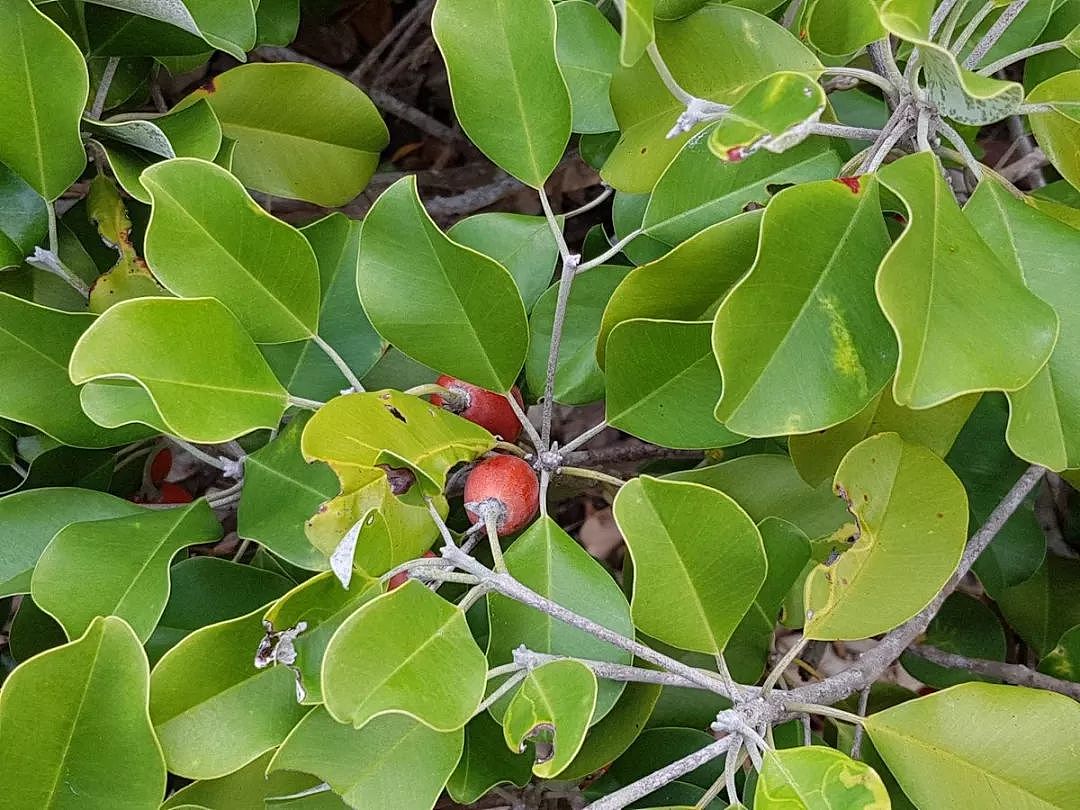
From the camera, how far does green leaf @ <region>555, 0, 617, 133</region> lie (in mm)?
882

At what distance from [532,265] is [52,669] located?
535 mm

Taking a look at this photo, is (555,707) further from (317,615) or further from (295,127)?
(295,127)

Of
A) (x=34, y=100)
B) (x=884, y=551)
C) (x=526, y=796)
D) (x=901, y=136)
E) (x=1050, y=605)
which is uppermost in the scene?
(x=901, y=136)

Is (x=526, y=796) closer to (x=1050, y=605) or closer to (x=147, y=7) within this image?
(x=1050, y=605)

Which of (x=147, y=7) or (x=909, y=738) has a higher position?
(x=147, y=7)

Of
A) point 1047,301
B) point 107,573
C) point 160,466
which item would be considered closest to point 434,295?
point 107,573

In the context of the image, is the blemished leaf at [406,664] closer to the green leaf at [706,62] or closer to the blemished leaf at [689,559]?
the blemished leaf at [689,559]

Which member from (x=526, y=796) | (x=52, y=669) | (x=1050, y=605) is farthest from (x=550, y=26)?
(x=1050, y=605)

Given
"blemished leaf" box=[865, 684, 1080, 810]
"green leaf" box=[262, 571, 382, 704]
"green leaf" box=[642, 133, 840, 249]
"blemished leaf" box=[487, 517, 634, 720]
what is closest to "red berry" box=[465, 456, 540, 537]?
A: "blemished leaf" box=[487, 517, 634, 720]

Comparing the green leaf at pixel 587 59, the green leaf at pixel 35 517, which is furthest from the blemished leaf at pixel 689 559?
the green leaf at pixel 35 517

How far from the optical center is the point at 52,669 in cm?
68

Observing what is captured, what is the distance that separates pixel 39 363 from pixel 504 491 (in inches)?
16.2

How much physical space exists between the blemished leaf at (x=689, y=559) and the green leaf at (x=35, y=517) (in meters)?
0.46

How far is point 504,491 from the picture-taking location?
83 cm
